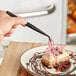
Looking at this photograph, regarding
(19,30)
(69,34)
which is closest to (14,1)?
(19,30)

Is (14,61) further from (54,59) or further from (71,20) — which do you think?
(71,20)

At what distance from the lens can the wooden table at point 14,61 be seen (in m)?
1.18

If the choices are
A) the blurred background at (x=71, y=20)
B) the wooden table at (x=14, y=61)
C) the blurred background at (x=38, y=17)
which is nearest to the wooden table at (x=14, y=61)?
the wooden table at (x=14, y=61)

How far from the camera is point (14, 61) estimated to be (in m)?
1.26

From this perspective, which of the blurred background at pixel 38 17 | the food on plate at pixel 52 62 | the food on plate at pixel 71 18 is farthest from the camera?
A: the food on plate at pixel 71 18

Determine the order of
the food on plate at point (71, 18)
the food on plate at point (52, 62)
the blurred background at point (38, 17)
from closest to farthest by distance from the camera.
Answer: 1. the food on plate at point (52, 62)
2. the blurred background at point (38, 17)
3. the food on plate at point (71, 18)

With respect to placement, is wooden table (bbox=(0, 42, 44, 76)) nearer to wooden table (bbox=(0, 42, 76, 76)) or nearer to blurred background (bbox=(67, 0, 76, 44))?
wooden table (bbox=(0, 42, 76, 76))

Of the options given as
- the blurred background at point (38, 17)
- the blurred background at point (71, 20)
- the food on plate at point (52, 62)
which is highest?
the food on plate at point (52, 62)

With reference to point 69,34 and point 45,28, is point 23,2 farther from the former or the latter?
point 69,34

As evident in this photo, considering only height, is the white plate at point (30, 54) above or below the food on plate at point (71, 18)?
above

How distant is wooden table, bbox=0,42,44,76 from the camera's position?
1.18m

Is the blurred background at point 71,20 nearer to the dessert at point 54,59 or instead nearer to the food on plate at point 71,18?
the food on plate at point 71,18

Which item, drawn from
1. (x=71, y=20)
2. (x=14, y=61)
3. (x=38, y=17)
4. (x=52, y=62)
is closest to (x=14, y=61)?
(x=14, y=61)

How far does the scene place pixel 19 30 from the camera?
6.68 feet
